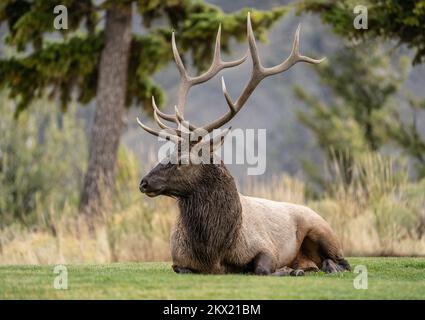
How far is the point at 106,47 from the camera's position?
15.9 m

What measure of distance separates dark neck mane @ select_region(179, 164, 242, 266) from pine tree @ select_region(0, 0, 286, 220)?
7.56 m

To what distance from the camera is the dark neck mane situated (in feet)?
24.9

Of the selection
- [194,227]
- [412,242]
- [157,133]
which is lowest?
[412,242]

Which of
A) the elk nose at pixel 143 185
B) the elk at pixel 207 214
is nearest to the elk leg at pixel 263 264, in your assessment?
the elk at pixel 207 214

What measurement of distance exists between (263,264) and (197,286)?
121 cm

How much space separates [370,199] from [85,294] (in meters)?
7.64

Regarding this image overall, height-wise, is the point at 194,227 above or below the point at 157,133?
below

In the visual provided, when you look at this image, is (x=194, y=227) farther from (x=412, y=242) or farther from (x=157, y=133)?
(x=412, y=242)

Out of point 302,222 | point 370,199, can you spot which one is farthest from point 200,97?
point 302,222

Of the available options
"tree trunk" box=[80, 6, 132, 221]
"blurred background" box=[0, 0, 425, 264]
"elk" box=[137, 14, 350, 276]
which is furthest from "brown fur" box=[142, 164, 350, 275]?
"tree trunk" box=[80, 6, 132, 221]

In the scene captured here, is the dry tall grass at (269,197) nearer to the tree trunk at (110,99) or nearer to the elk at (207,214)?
the tree trunk at (110,99)

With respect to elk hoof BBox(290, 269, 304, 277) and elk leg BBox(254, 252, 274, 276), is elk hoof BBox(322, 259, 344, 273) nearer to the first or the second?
elk hoof BBox(290, 269, 304, 277)

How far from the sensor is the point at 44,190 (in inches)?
856

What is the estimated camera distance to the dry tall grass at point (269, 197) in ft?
39.9
